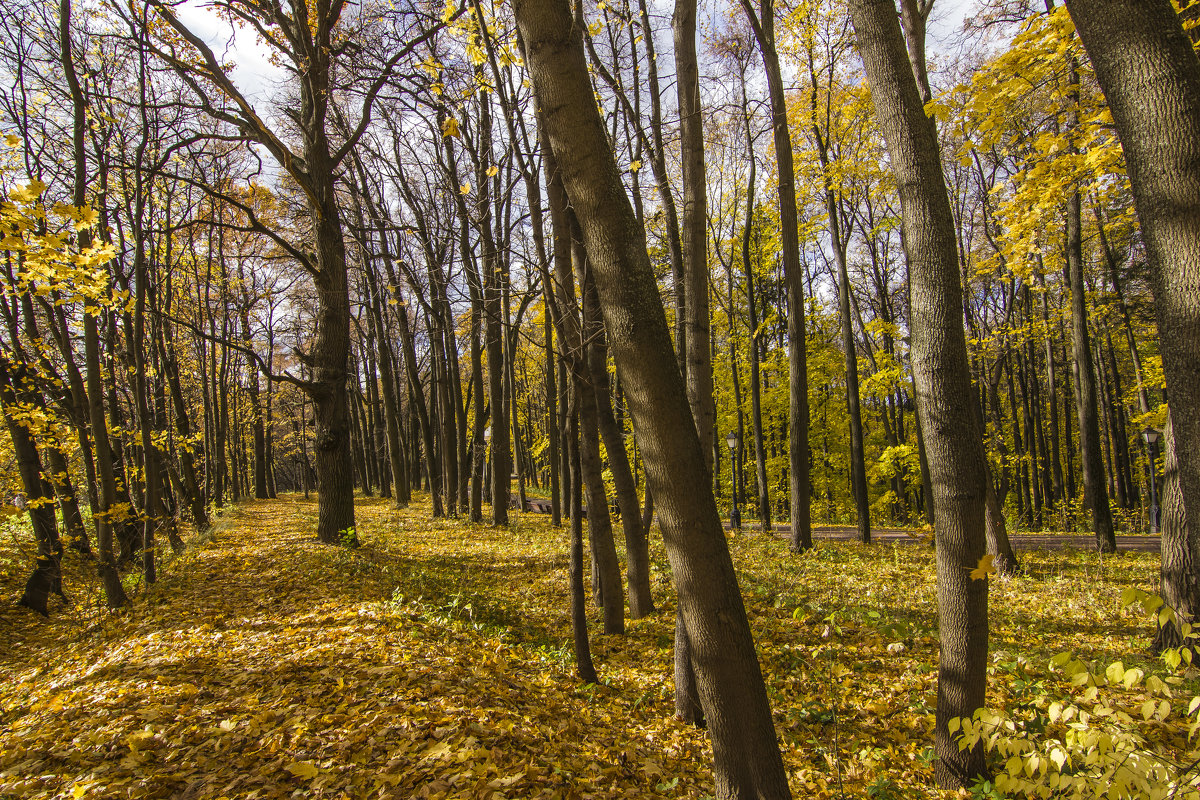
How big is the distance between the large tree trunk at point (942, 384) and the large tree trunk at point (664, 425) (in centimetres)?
145

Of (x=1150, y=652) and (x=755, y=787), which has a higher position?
(x=755, y=787)

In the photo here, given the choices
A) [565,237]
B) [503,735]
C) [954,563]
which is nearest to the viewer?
[954,563]

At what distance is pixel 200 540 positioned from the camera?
11.5 m

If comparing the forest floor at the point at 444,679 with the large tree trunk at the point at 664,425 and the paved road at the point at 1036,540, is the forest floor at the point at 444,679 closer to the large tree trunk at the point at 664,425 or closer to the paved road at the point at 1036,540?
the large tree trunk at the point at 664,425

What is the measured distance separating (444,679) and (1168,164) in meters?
5.09

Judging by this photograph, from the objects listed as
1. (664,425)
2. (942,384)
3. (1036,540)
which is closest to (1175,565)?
(942,384)

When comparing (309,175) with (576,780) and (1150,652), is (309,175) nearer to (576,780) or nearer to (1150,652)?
(576,780)

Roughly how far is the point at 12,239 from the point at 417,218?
1039 cm

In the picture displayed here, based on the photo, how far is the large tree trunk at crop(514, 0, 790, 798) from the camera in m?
2.49

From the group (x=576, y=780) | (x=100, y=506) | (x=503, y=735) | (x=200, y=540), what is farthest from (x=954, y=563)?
(x=200, y=540)

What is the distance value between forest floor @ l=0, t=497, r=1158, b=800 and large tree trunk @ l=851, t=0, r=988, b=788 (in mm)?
390

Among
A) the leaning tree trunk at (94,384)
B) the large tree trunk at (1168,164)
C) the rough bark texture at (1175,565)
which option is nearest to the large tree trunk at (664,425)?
the large tree trunk at (1168,164)

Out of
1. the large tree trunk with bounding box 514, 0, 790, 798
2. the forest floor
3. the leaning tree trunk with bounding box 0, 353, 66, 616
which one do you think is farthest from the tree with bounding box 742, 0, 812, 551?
the leaning tree trunk with bounding box 0, 353, 66, 616

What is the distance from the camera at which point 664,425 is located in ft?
8.17
